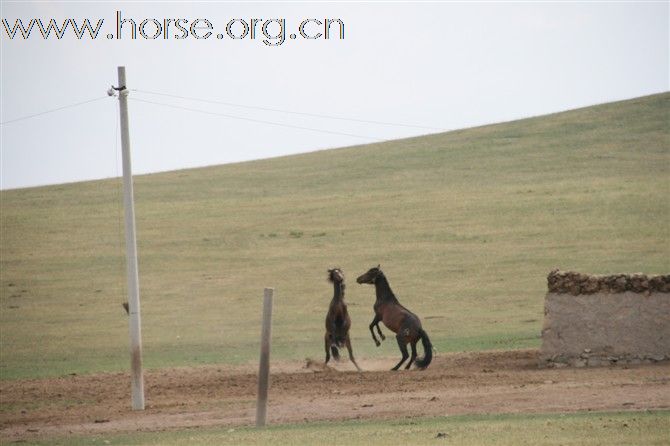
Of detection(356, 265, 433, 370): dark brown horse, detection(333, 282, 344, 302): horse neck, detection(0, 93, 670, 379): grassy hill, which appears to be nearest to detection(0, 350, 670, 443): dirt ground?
detection(356, 265, 433, 370): dark brown horse

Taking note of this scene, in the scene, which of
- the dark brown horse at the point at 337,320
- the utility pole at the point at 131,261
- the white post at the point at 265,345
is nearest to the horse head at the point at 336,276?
the dark brown horse at the point at 337,320

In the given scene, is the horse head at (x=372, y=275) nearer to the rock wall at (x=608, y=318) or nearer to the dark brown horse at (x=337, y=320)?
the dark brown horse at (x=337, y=320)

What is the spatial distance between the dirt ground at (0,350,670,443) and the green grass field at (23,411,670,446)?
96 centimetres

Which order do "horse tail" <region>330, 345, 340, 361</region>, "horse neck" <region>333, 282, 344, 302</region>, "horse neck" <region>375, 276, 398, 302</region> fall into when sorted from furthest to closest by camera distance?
"horse tail" <region>330, 345, 340, 361</region> → "horse neck" <region>375, 276, 398, 302</region> → "horse neck" <region>333, 282, 344, 302</region>

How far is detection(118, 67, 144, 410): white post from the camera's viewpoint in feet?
67.5

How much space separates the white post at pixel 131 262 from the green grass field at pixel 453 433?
3.06 m

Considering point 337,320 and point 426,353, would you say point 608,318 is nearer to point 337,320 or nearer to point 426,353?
point 426,353

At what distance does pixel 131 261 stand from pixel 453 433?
6827 mm

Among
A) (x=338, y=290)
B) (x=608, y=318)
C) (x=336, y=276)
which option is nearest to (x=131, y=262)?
(x=336, y=276)

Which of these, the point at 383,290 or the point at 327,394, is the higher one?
the point at 383,290

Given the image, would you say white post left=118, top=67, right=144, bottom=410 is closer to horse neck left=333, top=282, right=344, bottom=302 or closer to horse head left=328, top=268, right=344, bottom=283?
horse head left=328, top=268, right=344, bottom=283

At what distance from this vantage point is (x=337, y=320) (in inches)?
971

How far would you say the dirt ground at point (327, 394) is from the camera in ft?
Result: 60.7

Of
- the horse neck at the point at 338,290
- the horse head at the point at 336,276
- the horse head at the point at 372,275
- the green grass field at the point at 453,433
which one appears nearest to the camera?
the green grass field at the point at 453,433
